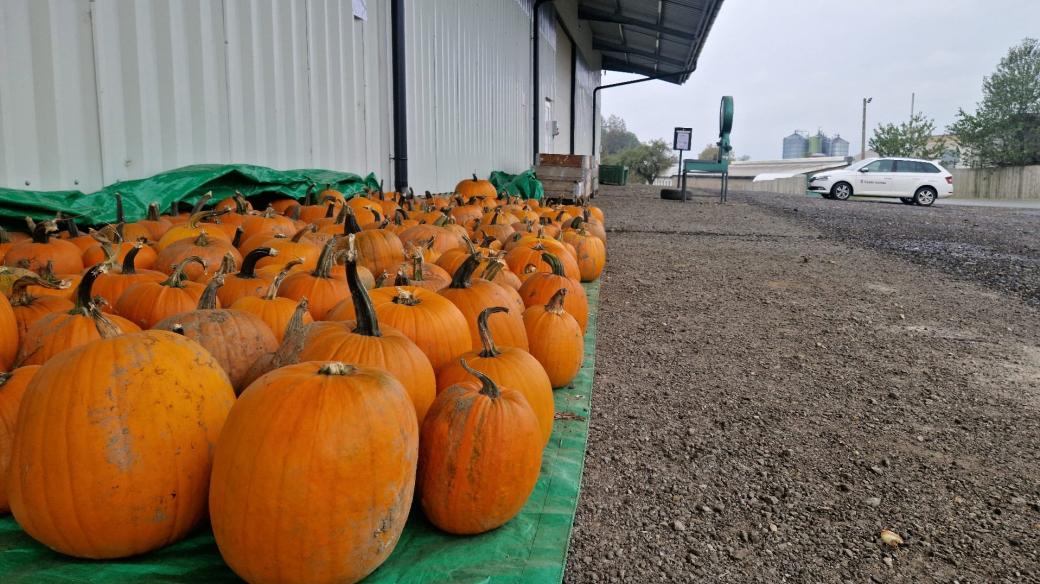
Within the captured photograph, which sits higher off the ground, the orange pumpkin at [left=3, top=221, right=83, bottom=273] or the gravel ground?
the orange pumpkin at [left=3, top=221, right=83, bottom=273]

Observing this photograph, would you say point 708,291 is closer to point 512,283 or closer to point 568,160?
point 512,283

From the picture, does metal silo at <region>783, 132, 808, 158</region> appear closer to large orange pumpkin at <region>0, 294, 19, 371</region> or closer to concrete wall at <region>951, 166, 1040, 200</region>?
concrete wall at <region>951, 166, 1040, 200</region>

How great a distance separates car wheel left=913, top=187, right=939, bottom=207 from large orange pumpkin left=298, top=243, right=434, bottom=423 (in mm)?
27639

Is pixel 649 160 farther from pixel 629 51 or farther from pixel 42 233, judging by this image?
pixel 42 233

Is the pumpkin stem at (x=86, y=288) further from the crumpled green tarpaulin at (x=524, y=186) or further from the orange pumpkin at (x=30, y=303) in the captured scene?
the crumpled green tarpaulin at (x=524, y=186)

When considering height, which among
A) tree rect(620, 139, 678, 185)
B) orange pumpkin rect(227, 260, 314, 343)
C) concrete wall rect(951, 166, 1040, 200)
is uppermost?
tree rect(620, 139, 678, 185)

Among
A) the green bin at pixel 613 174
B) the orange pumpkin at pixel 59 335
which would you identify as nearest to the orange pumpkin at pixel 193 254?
the orange pumpkin at pixel 59 335

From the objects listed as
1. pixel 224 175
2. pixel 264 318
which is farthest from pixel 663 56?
pixel 264 318

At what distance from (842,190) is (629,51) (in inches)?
455

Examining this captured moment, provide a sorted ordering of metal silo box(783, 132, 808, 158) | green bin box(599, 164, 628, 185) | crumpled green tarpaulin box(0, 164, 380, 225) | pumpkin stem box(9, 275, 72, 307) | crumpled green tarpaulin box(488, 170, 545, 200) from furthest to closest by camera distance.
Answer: metal silo box(783, 132, 808, 158), green bin box(599, 164, 628, 185), crumpled green tarpaulin box(488, 170, 545, 200), crumpled green tarpaulin box(0, 164, 380, 225), pumpkin stem box(9, 275, 72, 307)

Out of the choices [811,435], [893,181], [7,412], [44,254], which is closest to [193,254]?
[44,254]

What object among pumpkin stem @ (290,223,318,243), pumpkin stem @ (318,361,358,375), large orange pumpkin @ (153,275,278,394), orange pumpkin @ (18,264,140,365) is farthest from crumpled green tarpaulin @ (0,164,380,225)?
pumpkin stem @ (318,361,358,375)

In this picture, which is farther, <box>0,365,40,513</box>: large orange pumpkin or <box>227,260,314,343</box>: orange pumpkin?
<box>227,260,314,343</box>: orange pumpkin

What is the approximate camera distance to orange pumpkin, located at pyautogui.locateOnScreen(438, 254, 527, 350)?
7.87ft
